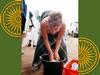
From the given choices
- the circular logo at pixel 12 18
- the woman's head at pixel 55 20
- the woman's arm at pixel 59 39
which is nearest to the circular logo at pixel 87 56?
the woman's arm at pixel 59 39

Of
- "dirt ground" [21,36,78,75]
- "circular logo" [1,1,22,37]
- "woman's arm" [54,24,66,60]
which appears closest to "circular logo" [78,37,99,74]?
"dirt ground" [21,36,78,75]

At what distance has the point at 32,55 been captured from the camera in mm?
3727

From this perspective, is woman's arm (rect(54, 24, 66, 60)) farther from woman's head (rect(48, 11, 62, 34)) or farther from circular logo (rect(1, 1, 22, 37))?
circular logo (rect(1, 1, 22, 37))

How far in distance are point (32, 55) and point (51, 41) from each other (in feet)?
0.89

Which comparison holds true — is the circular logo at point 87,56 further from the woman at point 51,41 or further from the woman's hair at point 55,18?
the woman's hair at point 55,18

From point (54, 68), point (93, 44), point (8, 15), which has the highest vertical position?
point (8, 15)

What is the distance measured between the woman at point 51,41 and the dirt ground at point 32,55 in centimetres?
5

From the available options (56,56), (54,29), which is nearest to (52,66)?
(56,56)

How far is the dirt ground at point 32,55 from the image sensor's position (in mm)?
3666

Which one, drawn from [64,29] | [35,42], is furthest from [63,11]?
[35,42]

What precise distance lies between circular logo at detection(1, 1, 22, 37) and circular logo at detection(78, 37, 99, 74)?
0.76m

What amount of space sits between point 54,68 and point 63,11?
0.63 metres

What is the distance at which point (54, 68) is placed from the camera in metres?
3.66

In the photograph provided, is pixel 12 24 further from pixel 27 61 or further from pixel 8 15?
A: pixel 27 61
